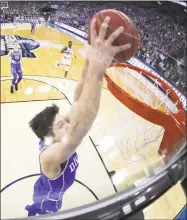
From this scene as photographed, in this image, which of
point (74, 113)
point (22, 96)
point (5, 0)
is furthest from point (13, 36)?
point (74, 113)

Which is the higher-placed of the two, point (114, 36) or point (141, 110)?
point (114, 36)

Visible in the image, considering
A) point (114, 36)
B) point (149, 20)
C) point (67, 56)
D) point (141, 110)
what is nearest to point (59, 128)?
point (114, 36)

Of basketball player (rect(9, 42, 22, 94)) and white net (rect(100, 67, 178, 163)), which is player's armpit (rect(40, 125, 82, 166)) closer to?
white net (rect(100, 67, 178, 163))

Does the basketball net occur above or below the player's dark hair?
below

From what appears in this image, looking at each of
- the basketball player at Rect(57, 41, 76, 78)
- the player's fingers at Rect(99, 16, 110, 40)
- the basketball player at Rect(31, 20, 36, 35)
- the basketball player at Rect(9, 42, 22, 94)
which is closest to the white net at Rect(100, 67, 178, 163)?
the player's fingers at Rect(99, 16, 110, 40)

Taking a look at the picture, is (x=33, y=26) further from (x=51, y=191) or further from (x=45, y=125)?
(x=51, y=191)

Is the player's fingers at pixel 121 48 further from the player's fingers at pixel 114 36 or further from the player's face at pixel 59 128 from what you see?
the player's face at pixel 59 128
